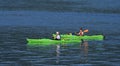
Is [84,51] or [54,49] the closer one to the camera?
→ [84,51]

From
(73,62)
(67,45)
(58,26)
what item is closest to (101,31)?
(58,26)

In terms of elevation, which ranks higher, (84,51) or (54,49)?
(54,49)

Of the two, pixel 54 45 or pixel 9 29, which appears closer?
pixel 54 45

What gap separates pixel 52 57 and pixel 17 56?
4066 millimetres

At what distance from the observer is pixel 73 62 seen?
61.5 m

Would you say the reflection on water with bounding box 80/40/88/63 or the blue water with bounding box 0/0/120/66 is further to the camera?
the reflection on water with bounding box 80/40/88/63

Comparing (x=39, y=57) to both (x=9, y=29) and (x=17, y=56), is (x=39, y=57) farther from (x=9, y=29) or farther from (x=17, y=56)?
(x=9, y=29)

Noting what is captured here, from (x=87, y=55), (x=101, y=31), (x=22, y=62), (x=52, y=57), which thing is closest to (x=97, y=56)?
(x=87, y=55)

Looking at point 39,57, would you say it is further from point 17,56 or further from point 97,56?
point 97,56

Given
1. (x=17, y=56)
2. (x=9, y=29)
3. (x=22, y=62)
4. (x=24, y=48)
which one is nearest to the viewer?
(x=22, y=62)

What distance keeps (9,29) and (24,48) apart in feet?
91.3

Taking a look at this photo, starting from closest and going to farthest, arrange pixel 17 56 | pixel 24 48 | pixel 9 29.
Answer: pixel 17 56 → pixel 24 48 → pixel 9 29

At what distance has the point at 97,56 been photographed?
67.1 m

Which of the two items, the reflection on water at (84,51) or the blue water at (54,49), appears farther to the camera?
the reflection on water at (84,51)
